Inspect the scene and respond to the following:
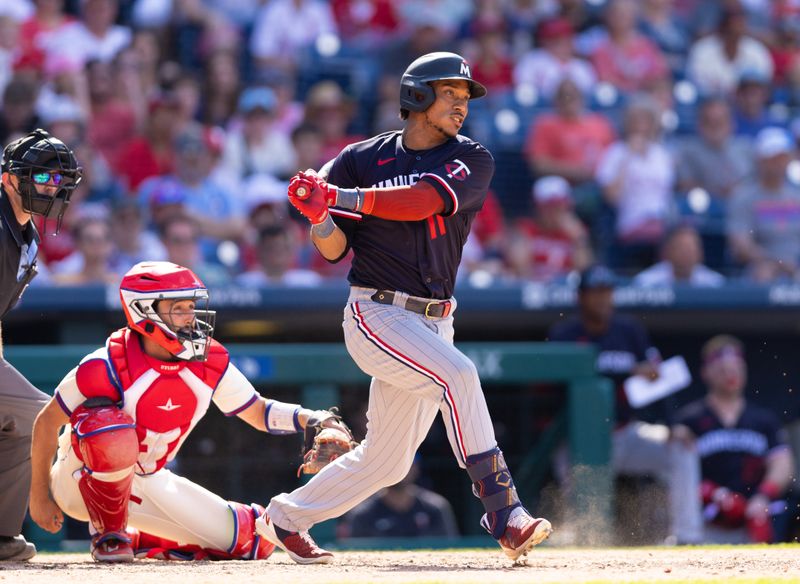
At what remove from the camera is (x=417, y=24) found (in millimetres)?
10914

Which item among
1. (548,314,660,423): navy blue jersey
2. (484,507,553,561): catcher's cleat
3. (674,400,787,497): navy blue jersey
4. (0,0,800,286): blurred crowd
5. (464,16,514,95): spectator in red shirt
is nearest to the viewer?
(484,507,553,561): catcher's cleat

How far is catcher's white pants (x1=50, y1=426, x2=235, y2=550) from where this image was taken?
4.80 meters

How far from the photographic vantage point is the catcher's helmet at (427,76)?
447cm

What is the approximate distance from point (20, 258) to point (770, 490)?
4999 millimetres

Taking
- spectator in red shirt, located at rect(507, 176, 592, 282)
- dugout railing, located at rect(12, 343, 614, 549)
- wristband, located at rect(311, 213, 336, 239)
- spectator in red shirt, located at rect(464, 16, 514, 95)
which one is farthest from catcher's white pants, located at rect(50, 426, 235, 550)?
spectator in red shirt, located at rect(464, 16, 514, 95)

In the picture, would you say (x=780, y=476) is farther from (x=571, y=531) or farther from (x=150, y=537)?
(x=150, y=537)

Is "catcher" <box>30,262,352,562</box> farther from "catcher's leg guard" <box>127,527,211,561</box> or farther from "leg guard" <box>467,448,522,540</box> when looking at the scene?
"leg guard" <box>467,448,522,540</box>

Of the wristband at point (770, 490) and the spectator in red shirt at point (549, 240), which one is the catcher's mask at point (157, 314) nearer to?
the wristband at point (770, 490)

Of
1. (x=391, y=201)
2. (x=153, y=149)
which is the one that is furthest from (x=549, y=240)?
(x=391, y=201)

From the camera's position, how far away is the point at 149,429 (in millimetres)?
4664

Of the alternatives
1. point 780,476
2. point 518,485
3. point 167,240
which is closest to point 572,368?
point 518,485

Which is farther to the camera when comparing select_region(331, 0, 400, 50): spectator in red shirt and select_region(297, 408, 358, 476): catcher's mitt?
select_region(331, 0, 400, 50): spectator in red shirt

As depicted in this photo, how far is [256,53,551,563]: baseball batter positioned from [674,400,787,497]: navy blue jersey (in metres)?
4.02

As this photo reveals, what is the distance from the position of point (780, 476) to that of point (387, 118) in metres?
3.72
